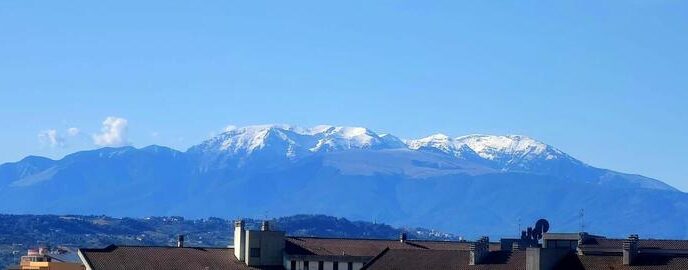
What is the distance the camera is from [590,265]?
355ft

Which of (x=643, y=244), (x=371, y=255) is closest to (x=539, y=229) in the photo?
(x=643, y=244)

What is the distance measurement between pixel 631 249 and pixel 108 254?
134 ft

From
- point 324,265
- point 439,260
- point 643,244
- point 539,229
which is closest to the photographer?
point 439,260

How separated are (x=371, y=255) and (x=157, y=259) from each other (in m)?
18.6

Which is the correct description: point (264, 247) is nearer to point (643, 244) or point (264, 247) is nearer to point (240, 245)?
point (240, 245)

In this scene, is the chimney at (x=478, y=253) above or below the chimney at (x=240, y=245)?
below

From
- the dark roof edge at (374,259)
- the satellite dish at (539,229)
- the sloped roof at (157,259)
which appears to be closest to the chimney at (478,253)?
the dark roof edge at (374,259)

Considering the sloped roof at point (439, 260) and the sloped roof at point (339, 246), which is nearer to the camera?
the sloped roof at point (439, 260)

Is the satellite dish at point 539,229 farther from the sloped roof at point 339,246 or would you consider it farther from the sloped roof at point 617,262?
the sloped roof at point 617,262

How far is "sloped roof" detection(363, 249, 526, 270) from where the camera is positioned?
116 m

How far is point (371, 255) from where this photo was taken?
A: 137000mm

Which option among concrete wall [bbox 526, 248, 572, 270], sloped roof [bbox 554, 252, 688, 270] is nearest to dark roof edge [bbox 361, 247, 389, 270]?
concrete wall [bbox 526, 248, 572, 270]

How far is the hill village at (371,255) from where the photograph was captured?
10988 centimetres

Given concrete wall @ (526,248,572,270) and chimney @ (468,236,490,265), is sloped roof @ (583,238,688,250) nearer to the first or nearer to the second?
chimney @ (468,236,490,265)
